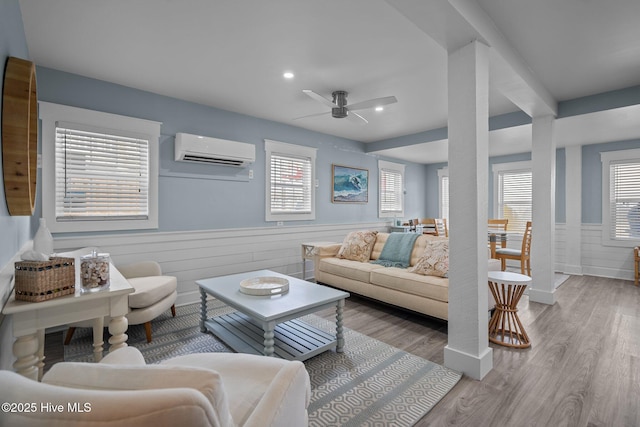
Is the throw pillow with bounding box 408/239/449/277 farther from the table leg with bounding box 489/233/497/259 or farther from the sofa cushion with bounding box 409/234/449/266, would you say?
the table leg with bounding box 489/233/497/259

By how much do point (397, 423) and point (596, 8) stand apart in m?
3.02

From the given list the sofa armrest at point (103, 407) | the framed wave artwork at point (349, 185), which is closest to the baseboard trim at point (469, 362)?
the sofa armrest at point (103, 407)

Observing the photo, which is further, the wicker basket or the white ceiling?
the white ceiling

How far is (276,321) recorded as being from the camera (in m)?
2.17

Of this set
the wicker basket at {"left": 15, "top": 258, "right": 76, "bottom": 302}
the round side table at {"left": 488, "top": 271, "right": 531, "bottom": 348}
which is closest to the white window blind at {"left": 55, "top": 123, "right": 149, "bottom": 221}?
the wicker basket at {"left": 15, "top": 258, "right": 76, "bottom": 302}

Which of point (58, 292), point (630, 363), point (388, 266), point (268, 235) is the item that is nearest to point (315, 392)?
point (58, 292)

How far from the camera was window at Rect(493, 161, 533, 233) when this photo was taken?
638 centimetres

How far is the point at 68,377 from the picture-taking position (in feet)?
2.44

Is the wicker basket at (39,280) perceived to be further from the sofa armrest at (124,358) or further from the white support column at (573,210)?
the white support column at (573,210)

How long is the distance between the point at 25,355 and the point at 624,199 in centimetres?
768

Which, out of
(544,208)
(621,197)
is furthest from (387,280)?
(621,197)

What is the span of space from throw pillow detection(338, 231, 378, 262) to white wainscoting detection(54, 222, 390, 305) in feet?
2.93

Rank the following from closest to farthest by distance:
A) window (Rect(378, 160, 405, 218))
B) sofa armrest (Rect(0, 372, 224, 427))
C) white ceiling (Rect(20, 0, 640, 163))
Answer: sofa armrest (Rect(0, 372, 224, 427)), white ceiling (Rect(20, 0, 640, 163)), window (Rect(378, 160, 405, 218))

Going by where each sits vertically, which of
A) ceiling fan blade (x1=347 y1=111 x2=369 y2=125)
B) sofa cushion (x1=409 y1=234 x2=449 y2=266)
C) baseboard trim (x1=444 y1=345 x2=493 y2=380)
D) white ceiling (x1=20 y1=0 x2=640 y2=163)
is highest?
white ceiling (x1=20 y1=0 x2=640 y2=163)
